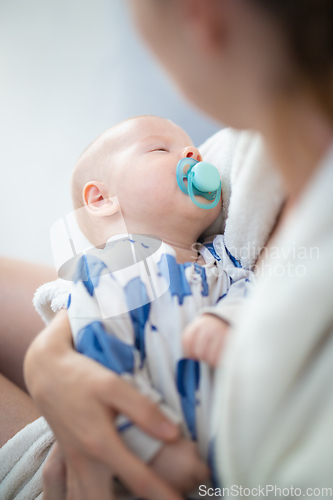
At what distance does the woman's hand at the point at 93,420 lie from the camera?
316 millimetres

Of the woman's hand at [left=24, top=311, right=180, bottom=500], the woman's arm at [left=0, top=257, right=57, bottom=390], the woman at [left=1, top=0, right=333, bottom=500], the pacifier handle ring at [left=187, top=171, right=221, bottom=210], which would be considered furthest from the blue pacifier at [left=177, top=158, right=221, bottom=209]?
the woman's arm at [left=0, top=257, right=57, bottom=390]

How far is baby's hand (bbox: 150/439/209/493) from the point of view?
320mm

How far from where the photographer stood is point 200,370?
1.25ft

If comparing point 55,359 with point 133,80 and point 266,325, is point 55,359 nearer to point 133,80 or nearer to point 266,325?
point 266,325

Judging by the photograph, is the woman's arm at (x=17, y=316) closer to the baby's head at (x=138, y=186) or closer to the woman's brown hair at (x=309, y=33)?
the baby's head at (x=138, y=186)

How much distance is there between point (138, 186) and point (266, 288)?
0.43 m

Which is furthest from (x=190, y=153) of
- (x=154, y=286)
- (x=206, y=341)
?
(x=206, y=341)

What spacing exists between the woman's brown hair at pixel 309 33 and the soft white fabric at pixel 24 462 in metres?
Answer: 0.67

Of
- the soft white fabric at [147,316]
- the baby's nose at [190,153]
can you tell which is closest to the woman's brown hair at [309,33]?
the soft white fabric at [147,316]

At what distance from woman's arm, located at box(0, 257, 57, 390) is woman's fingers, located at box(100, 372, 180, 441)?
0.53m

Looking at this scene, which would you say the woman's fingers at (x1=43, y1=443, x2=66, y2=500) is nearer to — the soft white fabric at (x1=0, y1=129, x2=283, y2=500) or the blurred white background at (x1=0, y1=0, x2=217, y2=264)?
Result: the soft white fabric at (x1=0, y1=129, x2=283, y2=500)

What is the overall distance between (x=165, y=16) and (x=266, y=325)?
308 millimetres

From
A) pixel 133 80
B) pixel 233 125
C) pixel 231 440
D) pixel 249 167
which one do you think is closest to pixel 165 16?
pixel 233 125

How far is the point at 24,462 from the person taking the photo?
0.55 meters
